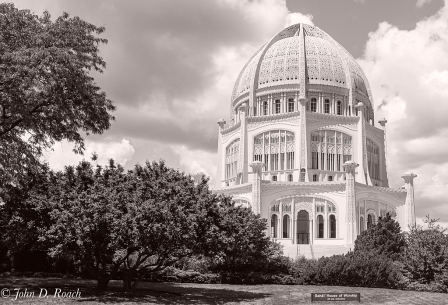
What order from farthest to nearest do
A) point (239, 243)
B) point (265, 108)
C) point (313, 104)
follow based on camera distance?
point (265, 108)
point (313, 104)
point (239, 243)

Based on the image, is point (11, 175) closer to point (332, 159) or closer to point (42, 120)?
point (42, 120)

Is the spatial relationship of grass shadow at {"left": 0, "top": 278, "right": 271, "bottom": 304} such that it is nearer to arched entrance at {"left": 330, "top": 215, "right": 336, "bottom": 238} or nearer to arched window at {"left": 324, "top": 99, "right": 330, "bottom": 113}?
arched entrance at {"left": 330, "top": 215, "right": 336, "bottom": 238}

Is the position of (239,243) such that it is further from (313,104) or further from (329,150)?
(313,104)

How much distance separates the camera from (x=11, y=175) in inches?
1063

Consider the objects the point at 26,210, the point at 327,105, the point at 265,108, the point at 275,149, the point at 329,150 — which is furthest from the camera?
the point at 265,108

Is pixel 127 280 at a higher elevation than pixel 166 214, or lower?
lower

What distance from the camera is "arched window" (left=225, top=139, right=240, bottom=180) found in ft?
263

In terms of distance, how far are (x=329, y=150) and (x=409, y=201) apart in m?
13.7

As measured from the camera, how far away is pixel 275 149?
75.9 metres

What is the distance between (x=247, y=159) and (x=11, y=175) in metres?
52.1

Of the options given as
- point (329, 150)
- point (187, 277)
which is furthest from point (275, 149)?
point (187, 277)

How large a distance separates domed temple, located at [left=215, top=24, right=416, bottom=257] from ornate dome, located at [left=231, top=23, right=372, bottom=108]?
0.54ft

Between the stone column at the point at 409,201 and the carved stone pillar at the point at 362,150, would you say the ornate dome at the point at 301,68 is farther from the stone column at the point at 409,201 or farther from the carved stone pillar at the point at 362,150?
the stone column at the point at 409,201

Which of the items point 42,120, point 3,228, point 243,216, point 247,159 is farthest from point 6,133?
point 247,159
